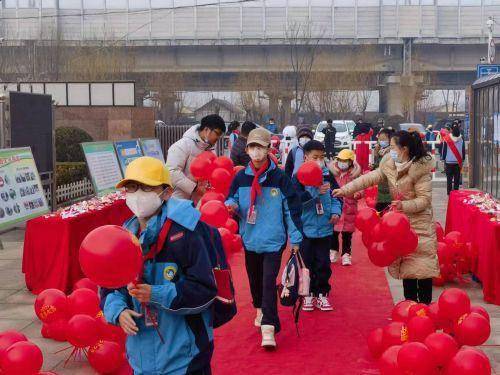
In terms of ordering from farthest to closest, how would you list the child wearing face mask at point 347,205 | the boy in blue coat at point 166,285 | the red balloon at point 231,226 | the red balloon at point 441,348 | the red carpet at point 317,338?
the red balloon at point 231,226 < the child wearing face mask at point 347,205 < the red carpet at point 317,338 < the red balloon at point 441,348 < the boy in blue coat at point 166,285

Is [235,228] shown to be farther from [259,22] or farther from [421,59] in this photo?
[421,59]

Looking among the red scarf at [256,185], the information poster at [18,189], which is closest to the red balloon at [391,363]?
the red scarf at [256,185]

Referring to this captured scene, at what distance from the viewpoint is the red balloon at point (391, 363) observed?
5.28 meters

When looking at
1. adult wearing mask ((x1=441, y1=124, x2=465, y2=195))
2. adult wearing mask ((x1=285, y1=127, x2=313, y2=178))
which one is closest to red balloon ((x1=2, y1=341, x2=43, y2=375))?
adult wearing mask ((x1=285, y1=127, x2=313, y2=178))

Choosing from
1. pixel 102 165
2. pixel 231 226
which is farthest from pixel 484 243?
pixel 102 165

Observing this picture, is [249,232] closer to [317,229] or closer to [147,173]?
[317,229]

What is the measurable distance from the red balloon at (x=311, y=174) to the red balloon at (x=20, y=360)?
12.2 ft

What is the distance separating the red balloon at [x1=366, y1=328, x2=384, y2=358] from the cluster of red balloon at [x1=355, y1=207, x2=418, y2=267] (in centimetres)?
61

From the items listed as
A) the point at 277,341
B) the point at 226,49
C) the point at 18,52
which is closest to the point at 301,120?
the point at 226,49

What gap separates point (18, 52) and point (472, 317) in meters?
43.5

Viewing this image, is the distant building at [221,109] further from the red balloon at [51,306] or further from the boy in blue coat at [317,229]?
the red balloon at [51,306]

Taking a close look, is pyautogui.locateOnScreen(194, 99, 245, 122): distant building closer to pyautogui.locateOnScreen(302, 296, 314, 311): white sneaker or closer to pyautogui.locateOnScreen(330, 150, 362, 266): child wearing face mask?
pyautogui.locateOnScreen(330, 150, 362, 266): child wearing face mask

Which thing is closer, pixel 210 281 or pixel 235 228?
pixel 210 281

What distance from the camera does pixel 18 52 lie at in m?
45.4
